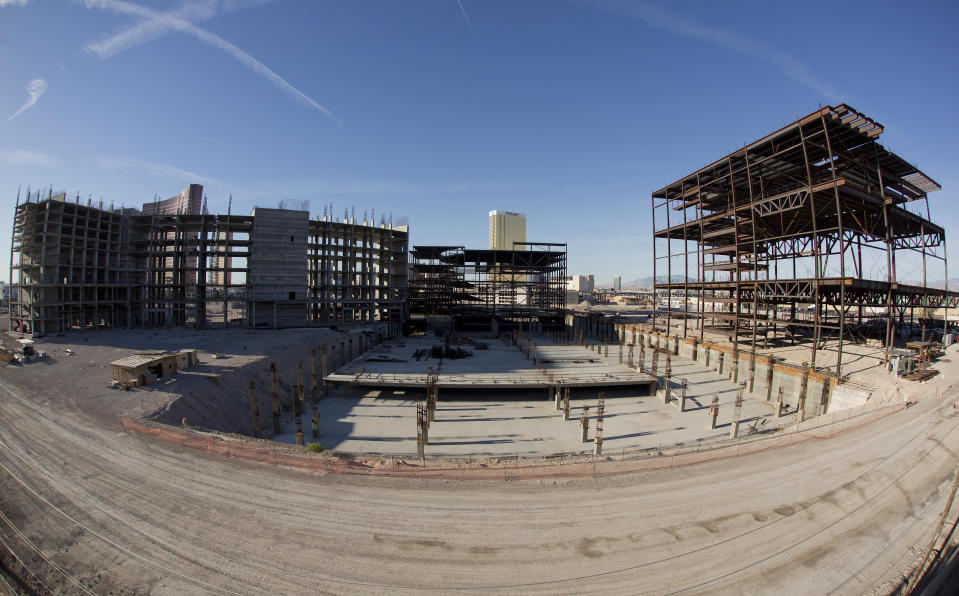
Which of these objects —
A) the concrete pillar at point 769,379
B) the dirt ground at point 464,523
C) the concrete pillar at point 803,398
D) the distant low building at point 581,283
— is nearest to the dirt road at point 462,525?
the dirt ground at point 464,523

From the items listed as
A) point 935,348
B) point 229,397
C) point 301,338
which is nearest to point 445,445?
point 229,397

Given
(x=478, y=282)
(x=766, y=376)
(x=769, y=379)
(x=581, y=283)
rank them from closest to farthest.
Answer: (x=769, y=379) → (x=766, y=376) → (x=478, y=282) → (x=581, y=283)

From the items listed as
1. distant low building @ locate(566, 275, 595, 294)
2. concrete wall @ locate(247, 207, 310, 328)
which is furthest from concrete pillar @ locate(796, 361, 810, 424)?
distant low building @ locate(566, 275, 595, 294)

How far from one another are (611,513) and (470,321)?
5049 centimetres

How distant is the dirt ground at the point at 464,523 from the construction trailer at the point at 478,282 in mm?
46280

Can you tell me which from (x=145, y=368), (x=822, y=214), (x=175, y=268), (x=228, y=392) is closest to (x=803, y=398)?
(x=822, y=214)

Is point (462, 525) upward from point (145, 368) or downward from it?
downward

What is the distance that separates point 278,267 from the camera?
45250mm

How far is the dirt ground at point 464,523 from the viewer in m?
7.05

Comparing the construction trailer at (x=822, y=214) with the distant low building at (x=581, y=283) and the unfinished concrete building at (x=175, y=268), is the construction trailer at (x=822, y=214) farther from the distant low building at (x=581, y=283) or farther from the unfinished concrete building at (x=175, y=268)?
the distant low building at (x=581, y=283)

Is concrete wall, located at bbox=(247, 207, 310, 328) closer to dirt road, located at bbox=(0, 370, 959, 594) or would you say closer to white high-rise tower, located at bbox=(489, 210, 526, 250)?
dirt road, located at bbox=(0, 370, 959, 594)

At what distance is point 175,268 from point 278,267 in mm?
12029

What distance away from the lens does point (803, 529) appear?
8.59 metres

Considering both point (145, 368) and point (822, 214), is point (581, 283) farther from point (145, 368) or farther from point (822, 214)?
point (145, 368)
